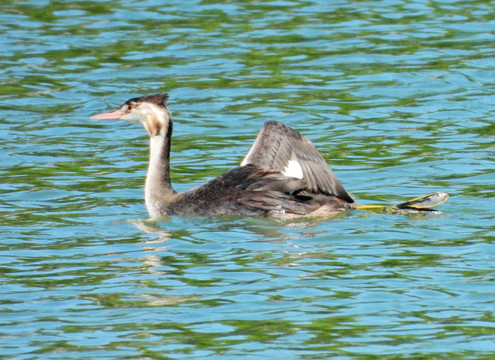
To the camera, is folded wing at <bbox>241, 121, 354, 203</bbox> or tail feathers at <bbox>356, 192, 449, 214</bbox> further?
folded wing at <bbox>241, 121, 354, 203</bbox>

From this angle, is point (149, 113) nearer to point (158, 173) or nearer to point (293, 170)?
point (158, 173)

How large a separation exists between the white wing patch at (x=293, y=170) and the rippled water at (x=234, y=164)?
633 mm

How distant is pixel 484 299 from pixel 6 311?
3109 mm

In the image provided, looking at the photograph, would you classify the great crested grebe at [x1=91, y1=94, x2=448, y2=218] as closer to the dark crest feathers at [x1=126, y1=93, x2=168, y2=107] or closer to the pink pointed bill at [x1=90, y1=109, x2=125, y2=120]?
the dark crest feathers at [x1=126, y1=93, x2=168, y2=107]

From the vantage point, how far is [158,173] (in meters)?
11.5

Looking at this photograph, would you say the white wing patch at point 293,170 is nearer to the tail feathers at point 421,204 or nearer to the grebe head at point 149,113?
the tail feathers at point 421,204

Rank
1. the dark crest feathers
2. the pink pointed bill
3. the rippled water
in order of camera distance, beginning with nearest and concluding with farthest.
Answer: the rippled water, the dark crest feathers, the pink pointed bill

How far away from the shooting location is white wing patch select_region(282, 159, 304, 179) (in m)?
11.1

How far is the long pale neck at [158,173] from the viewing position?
11156mm

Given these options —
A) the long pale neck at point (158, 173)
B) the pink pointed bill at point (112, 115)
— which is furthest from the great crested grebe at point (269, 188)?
the pink pointed bill at point (112, 115)

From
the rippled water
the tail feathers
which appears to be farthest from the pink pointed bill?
the tail feathers

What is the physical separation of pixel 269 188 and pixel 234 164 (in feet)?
6.37

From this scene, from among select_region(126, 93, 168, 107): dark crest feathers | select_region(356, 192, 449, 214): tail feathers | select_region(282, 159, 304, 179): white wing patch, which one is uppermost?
select_region(126, 93, 168, 107): dark crest feathers

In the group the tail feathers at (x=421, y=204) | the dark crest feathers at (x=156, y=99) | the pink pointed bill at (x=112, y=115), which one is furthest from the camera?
the pink pointed bill at (x=112, y=115)
